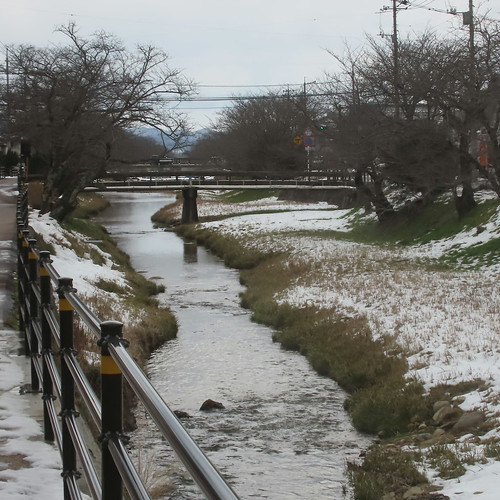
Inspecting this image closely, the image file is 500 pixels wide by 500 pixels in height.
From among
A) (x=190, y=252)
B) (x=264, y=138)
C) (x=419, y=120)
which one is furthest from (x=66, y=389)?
(x=264, y=138)

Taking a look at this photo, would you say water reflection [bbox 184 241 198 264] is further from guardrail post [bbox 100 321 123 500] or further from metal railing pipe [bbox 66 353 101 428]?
guardrail post [bbox 100 321 123 500]

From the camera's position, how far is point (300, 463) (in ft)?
30.2

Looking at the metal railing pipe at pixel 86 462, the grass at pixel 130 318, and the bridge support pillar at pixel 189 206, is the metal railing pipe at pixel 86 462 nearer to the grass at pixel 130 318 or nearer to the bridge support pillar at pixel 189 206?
the grass at pixel 130 318

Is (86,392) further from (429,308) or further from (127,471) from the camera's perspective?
(429,308)

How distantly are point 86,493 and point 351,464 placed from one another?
453 cm

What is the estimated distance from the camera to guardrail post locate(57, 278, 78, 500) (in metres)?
3.99

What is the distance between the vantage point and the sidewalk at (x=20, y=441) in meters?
4.51

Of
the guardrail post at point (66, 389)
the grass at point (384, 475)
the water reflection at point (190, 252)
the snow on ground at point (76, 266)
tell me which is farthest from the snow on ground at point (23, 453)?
the water reflection at point (190, 252)

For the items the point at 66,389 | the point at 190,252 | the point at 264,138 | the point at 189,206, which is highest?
the point at 264,138

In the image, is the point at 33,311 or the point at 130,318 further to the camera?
the point at 130,318

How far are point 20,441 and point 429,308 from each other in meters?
11.0

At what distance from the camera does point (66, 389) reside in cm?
417

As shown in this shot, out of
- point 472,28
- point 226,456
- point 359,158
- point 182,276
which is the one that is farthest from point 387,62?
point 226,456

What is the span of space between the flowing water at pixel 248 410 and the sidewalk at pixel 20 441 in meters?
1.51
